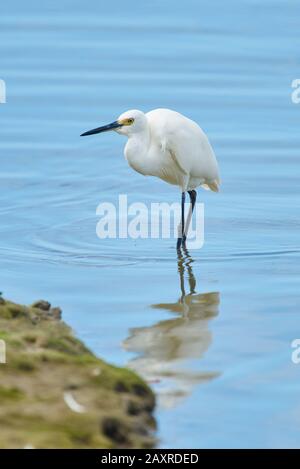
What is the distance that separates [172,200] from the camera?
13.7m

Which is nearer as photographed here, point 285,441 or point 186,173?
point 285,441

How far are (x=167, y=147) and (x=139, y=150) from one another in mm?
372

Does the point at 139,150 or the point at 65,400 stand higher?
the point at 139,150

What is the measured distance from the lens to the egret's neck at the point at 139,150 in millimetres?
11727

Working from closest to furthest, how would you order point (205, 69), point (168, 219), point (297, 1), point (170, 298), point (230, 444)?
point (230, 444) < point (170, 298) < point (168, 219) < point (205, 69) < point (297, 1)

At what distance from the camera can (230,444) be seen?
705 cm

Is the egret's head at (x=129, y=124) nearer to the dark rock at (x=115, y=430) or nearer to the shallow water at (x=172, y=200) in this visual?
the shallow water at (x=172, y=200)

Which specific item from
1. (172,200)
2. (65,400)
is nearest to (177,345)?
(65,400)

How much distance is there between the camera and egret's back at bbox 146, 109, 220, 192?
1197 cm

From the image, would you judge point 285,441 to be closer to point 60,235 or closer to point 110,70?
point 60,235

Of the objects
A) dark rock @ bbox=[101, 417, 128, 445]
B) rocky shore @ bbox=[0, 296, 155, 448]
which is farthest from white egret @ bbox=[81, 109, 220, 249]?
dark rock @ bbox=[101, 417, 128, 445]

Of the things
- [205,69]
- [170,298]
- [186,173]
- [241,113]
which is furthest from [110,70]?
[170,298]

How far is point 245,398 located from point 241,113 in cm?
941

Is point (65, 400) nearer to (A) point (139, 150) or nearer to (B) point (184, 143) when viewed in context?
(A) point (139, 150)
